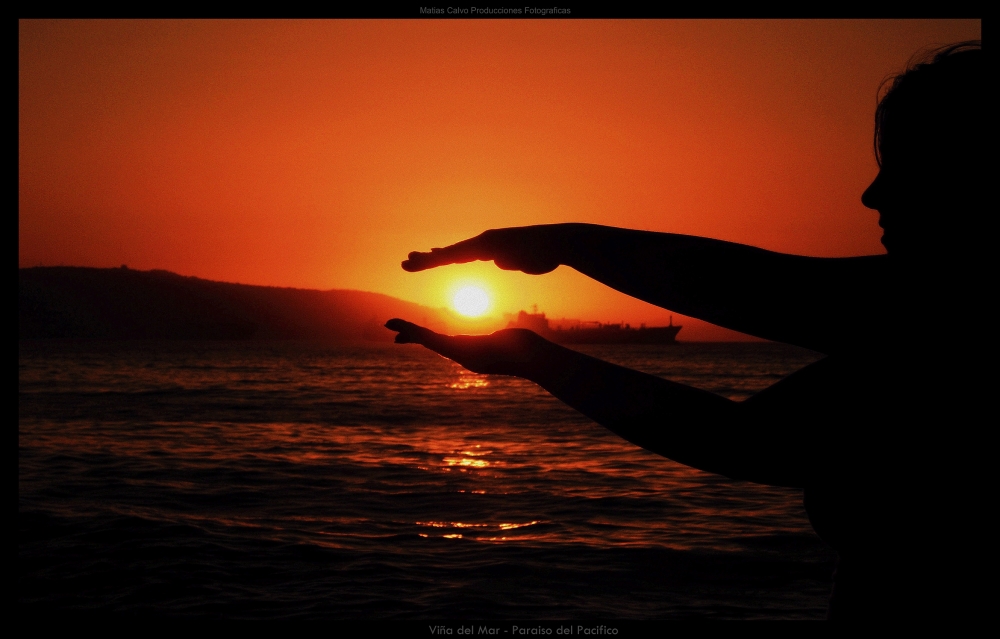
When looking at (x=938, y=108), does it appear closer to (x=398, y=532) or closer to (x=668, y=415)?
(x=668, y=415)

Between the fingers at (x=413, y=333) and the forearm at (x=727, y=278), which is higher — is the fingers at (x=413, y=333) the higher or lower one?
the lower one

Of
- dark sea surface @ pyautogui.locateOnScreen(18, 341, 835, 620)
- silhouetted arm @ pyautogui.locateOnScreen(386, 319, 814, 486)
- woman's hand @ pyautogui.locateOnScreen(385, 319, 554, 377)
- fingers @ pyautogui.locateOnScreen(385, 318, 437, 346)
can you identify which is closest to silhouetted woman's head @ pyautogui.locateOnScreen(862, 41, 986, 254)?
silhouetted arm @ pyautogui.locateOnScreen(386, 319, 814, 486)

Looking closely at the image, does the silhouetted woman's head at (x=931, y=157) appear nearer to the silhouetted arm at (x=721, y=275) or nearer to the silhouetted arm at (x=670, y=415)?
the silhouetted arm at (x=721, y=275)

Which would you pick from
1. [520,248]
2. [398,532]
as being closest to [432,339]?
[520,248]

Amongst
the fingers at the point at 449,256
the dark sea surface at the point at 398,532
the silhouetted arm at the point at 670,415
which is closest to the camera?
the silhouetted arm at the point at 670,415

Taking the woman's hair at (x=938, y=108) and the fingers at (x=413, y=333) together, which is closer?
the woman's hair at (x=938, y=108)

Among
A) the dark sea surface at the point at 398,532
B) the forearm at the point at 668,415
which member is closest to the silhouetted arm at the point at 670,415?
the forearm at the point at 668,415

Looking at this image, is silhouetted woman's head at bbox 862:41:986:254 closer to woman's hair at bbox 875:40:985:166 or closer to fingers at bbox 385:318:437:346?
woman's hair at bbox 875:40:985:166

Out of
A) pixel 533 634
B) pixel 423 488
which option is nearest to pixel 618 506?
pixel 423 488

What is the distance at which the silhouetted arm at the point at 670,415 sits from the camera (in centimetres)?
54

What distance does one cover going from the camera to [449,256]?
0.70 meters

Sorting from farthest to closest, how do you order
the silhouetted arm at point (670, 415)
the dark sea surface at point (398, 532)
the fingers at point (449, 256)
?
the dark sea surface at point (398, 532) → the fingers at point (449, 256) → the silhouetted arm at point (670, 415)
